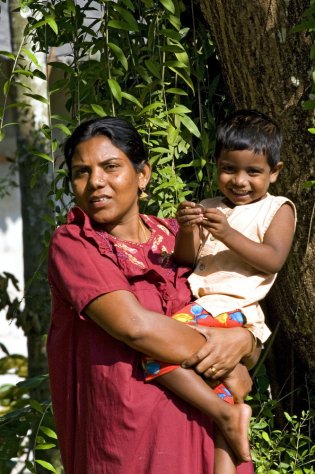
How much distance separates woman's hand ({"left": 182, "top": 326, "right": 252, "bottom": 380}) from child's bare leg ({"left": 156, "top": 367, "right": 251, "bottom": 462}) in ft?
0.10

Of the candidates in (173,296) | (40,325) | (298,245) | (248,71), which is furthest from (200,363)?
(40,325)

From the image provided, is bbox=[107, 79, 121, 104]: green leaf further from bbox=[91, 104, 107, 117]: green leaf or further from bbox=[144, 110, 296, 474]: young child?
bbox=[144, 110, 296, 474]: young child

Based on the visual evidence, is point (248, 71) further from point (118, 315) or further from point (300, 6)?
point (118, 315)

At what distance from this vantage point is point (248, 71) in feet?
11.2

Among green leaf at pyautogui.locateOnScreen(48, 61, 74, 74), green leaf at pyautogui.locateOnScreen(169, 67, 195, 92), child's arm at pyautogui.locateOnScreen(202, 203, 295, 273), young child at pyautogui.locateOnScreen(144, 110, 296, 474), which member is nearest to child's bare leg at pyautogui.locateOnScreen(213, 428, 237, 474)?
young child at pyautogui.locateOnScreen(144, 110, 296, 474)

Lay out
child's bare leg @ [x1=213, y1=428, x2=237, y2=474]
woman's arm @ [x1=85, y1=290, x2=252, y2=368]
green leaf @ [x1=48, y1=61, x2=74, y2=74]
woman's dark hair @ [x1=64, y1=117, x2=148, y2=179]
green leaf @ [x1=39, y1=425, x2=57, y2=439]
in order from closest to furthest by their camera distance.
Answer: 1. woman's arm @ [x1=85, y1=290, x2=252, y2=368]
2. child's bare leg @ [x1=213, y1=428, x2=237, y2=474]
3. woman's dark hair @ [x1=64, y1=117, x2=148, y2=179]
4. green leaf @ [x1=48, y1=61, x2=74, y2=74]
5. green leaf @ [x1=39, y1=425, x2=57, y2=439]

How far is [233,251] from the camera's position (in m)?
2.74

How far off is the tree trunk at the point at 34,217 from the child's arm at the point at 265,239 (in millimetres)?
2558

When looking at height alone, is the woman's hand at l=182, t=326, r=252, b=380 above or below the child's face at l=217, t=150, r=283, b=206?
below

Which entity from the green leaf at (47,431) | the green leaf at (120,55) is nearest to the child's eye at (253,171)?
the green leaf at (120,55)

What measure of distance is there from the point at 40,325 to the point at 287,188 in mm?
2213

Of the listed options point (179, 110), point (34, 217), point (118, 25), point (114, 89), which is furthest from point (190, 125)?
point (34, 217)

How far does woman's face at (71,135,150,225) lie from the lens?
8.94ft

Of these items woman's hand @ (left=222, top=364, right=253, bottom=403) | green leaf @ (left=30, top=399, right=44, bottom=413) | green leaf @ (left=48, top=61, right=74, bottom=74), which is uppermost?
green leaf @ (left=48, top=61, right=74, bottom=74)
